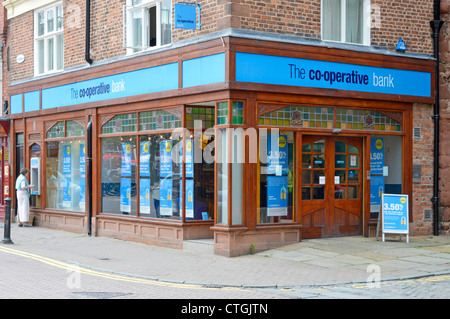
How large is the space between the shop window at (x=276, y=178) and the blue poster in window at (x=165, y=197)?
240 centimetres

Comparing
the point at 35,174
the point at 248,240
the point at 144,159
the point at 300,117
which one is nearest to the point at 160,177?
the point at 144,159

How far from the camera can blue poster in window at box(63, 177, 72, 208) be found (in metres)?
19.1

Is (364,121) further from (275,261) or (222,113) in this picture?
(275,261)

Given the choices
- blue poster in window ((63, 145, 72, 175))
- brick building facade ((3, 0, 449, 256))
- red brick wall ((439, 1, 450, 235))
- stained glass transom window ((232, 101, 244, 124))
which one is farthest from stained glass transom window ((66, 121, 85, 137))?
red brick wall ((439, 1, 450, 235))

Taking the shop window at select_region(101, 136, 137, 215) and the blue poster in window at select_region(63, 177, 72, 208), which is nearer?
the shop window at select_region(101, 136, 137, 215)

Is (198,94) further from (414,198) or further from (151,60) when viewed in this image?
(414,198)

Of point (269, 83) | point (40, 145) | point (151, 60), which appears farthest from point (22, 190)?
point (269, 83)

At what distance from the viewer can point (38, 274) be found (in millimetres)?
11406

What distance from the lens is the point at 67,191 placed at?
19.2 meters

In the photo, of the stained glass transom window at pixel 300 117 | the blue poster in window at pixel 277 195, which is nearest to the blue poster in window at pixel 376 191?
the stained glass transom window at pixel 300 117

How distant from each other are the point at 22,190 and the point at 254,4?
9964mm

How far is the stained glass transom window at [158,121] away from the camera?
15.1 meters

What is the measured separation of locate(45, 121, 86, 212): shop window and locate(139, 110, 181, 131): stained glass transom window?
9.64 feet

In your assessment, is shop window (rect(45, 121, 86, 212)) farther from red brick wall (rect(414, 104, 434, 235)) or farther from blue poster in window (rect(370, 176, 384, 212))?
red brick wall (rect(414, 104, 434, 235))
